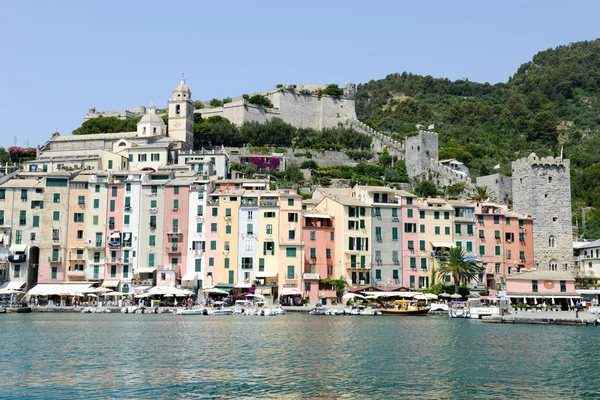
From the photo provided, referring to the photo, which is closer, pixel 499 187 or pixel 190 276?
pixel 190 276

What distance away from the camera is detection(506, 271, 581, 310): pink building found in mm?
59344

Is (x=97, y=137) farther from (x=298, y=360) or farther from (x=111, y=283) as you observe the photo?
(x=298, y=360)

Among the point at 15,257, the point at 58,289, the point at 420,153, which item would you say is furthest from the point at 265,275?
the point at 420,153

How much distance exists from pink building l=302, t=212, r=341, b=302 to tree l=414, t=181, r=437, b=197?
892 inches

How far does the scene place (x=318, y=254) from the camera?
2596 inches

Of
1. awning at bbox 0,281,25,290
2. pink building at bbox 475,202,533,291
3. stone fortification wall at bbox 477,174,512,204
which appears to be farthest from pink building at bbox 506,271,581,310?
awning at bbox 0,281,25,290

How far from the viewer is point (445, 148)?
113312mm

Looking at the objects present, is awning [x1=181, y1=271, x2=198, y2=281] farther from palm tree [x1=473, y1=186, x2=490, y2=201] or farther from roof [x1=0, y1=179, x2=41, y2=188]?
palm tree [x1=473, y1=186, x2=490, y2=201]

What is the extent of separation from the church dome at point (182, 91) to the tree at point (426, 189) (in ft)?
112

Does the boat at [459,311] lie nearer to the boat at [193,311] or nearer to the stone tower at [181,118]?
the boat at [193,311]

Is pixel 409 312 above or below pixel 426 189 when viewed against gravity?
below

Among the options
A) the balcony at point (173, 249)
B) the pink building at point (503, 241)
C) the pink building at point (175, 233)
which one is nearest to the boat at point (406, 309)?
the pink building at point (503, 241)

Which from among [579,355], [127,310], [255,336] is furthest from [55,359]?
[127,310]

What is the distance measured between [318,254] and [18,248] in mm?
26657
